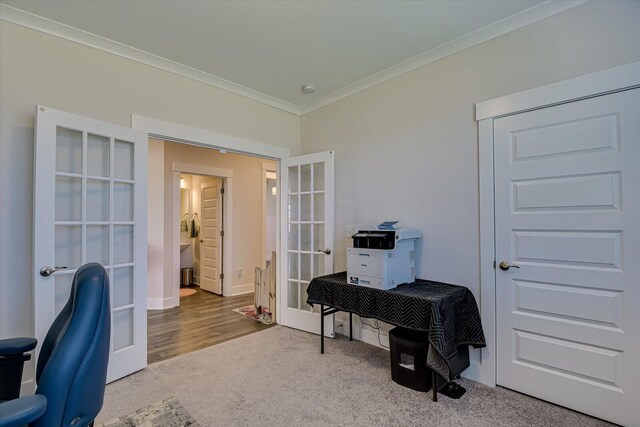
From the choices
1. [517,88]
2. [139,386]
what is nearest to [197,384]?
[139,386]

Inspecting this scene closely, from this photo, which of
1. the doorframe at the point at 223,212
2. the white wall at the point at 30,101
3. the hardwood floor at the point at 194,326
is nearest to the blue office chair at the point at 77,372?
the white wall at the point at 30,101

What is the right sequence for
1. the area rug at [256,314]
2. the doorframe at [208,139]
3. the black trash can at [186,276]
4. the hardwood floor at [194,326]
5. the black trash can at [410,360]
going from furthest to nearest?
the black trash can at [186,276], the area rug at [256,314], the hardwood floor at [194,326], the doorframe at [208,139], the black trash can at [410,360]

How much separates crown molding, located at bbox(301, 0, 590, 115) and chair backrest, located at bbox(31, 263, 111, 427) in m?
2.87

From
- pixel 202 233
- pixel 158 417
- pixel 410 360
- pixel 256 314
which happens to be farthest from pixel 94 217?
pixel 202 233

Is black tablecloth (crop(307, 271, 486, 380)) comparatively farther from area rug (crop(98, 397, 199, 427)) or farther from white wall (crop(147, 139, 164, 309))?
white wall (crop(147, 139, 164, 309))

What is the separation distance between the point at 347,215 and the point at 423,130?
119 cm

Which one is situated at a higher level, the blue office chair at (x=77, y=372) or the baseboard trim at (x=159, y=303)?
the blue office chair at (x=77, y=372)

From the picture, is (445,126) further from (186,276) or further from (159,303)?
(186,276)

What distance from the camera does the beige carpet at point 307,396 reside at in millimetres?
1938

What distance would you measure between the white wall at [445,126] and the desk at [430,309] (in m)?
0.21

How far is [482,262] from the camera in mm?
2373

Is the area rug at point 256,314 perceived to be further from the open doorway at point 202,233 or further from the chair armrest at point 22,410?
the chair armrest at point 22,410

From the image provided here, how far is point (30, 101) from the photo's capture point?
2197 mm

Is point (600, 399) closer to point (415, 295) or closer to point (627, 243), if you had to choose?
point (627, 243)
